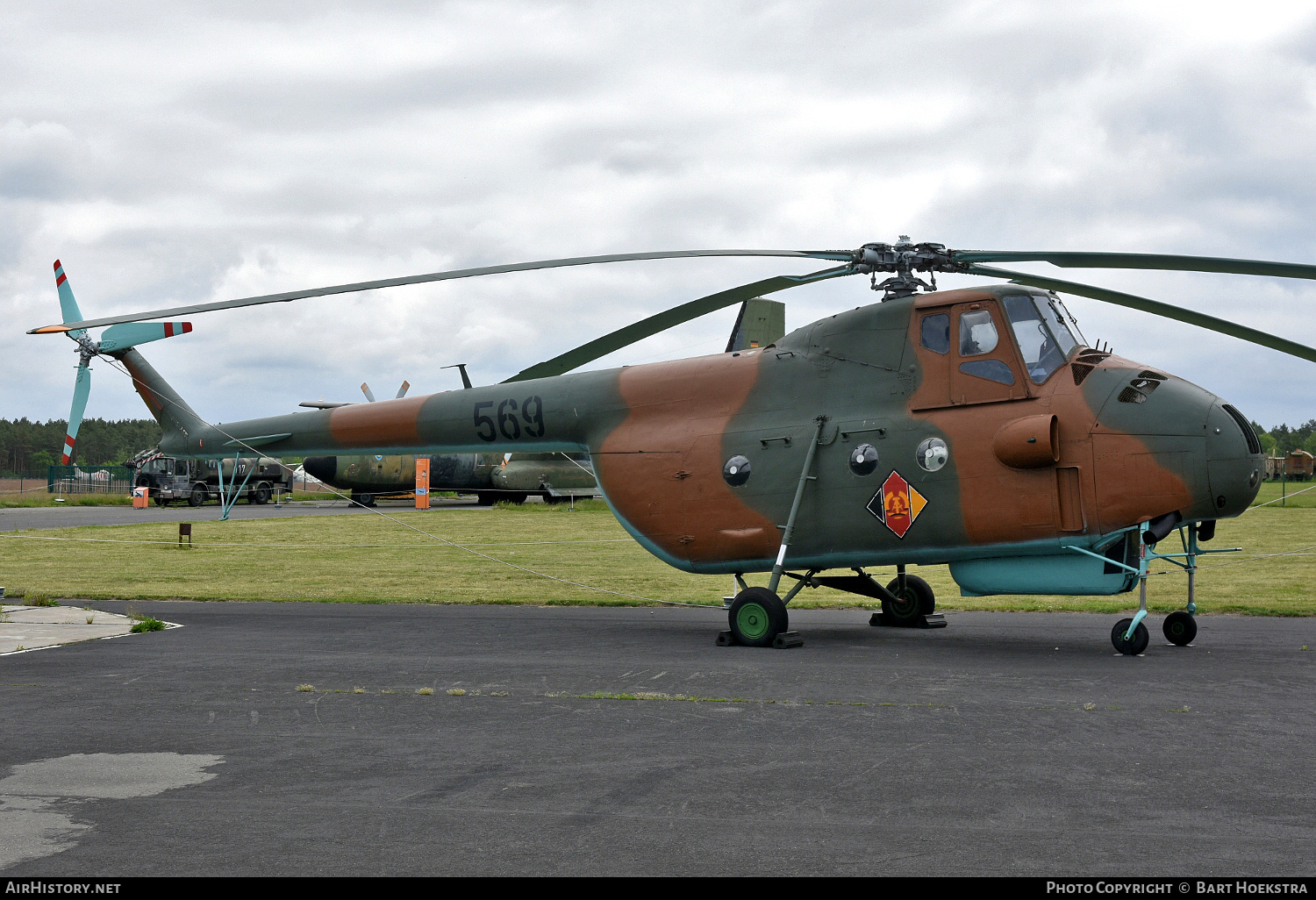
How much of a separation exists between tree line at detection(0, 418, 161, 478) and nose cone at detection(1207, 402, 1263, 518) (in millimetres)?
153496

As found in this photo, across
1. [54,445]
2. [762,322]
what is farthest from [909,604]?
[54,445]

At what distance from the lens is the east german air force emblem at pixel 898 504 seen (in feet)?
41.8

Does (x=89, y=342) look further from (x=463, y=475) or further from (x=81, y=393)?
(x=463, y=475)

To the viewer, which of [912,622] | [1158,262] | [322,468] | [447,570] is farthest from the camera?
[322,468]

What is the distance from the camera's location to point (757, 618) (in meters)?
12.8

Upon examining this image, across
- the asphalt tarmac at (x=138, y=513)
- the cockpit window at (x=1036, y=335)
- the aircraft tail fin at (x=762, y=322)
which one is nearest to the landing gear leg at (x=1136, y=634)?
the cockpit window at (x=1036, y=335)

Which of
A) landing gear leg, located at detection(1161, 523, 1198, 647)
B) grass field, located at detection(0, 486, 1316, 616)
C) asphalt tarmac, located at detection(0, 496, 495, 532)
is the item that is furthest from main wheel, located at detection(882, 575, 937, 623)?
asphalt tarmac, located at detection(0, 496, 495, 532)

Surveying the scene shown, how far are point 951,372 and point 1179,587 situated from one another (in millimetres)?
10213

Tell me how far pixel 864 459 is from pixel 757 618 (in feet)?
7.71

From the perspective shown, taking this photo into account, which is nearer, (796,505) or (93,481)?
(796,505)

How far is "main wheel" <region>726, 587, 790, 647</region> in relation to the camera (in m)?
12.7

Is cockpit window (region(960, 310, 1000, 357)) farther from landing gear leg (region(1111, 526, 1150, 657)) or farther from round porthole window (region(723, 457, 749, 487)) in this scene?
round porthole window (region(723, 457, 749, 487))
